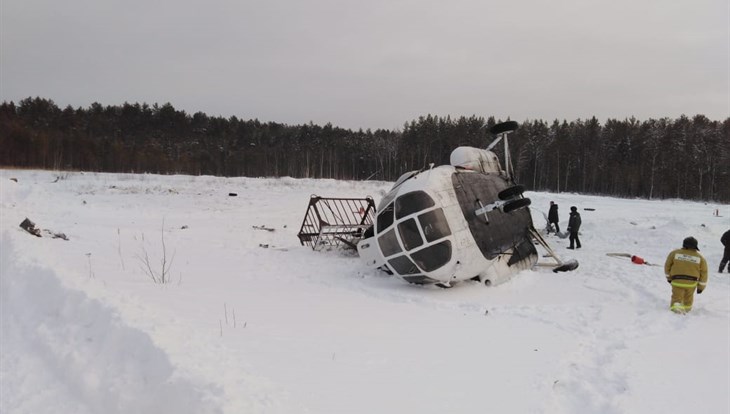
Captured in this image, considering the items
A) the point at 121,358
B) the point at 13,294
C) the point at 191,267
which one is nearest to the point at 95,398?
the point at 121,358

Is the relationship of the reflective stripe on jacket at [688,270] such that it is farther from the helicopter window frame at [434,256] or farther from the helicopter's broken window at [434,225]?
the helicopter's broken window at [434,225]

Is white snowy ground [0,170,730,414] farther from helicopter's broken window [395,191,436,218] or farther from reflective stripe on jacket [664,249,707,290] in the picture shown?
helicopter's broken window [395,191,436,218]

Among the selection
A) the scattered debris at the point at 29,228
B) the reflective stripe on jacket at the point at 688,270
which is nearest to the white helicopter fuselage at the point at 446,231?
the reflective stripe on jacket at the point at 688,270

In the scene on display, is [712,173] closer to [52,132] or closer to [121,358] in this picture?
[121,358]

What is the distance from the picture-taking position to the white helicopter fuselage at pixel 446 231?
9.73 m

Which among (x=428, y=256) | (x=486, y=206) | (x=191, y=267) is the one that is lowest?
(x=191, y=267)

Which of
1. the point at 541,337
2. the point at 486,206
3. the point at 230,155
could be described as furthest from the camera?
the point at 230,155

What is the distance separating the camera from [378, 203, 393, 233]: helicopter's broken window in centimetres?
1050

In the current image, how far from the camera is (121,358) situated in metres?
4.66

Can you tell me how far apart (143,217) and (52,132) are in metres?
50.0

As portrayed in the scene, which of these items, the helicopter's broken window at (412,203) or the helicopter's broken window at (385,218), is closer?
the helicopter's broken window at (412,203)

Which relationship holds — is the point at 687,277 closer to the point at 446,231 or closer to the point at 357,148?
the point at 446,231

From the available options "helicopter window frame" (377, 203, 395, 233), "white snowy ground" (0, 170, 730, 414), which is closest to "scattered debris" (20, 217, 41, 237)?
"white snowy ground" (0, 170, 730, 414)

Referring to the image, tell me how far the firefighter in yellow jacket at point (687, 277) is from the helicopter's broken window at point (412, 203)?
4920 mm
